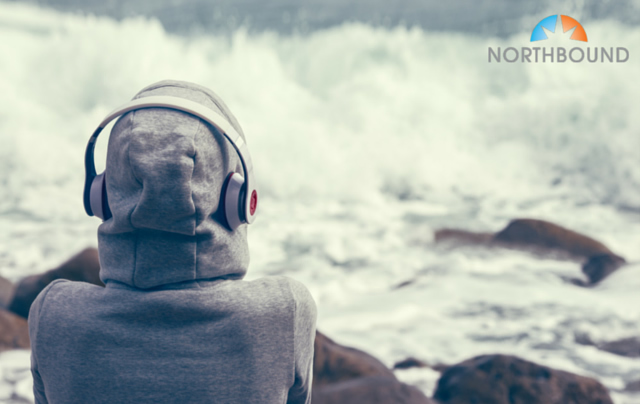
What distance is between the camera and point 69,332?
51 cm

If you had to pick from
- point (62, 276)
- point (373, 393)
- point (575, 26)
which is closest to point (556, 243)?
point (575, 26)

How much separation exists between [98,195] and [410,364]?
56.5 inches

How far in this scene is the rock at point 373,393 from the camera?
1236 mm

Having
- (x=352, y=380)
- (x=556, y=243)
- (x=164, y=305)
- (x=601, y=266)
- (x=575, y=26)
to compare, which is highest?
(x=575, y=26)

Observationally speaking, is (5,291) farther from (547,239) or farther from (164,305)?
(547,239)

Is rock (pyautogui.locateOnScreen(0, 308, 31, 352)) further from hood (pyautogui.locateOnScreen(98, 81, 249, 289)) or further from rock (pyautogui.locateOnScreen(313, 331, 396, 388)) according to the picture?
hood (pyautogui.locateOnScreen(98, 81, 249, 289))

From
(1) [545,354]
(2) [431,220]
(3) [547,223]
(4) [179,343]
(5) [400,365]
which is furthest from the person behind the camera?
(2) [431,220]

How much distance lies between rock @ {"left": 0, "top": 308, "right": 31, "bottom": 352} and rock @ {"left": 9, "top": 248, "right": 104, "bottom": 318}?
0.29 feet

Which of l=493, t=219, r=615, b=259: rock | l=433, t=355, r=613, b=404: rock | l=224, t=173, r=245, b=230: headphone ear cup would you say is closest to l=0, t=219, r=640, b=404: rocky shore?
l=433, t=355, r=613, b=404: rock

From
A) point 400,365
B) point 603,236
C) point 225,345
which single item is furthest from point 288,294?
point 603,236

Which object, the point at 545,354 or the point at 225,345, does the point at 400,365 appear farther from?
the point at 225,345

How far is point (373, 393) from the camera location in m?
1.25

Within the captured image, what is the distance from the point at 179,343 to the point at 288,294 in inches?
4.6

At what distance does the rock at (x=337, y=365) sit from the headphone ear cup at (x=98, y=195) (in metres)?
1.01
